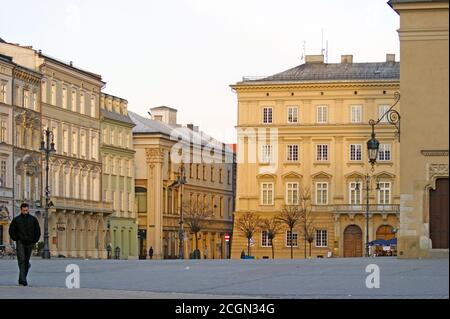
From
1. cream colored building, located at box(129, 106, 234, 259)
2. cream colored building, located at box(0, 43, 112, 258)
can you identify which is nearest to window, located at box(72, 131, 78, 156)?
cream colored building, located at box(0, 43, 112, 258)

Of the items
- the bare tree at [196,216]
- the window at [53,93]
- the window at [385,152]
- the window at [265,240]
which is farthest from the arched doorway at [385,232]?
the window at [53,93]

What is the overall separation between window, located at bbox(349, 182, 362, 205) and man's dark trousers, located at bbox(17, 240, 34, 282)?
304 feet

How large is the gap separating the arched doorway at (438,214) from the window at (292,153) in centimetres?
7174

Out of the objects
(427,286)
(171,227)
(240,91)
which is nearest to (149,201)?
(171,227)

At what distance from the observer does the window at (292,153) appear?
121188mm

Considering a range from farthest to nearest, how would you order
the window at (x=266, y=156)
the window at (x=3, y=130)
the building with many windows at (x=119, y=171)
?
1. the window at (x=266, y=156)
2. the building with many windows at (x=119, y=171)
3. the window at (x=3, y=130)

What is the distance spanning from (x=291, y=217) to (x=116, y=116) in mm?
18110

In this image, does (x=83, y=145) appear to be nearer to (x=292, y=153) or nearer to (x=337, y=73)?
(x=292, y=153)

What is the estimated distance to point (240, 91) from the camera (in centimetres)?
12088

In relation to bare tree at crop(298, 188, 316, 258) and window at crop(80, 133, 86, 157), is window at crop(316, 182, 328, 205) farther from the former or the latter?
window at crop(80, 133, 86, 157)

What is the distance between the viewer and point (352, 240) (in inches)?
4683

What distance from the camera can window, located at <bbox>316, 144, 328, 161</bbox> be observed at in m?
121

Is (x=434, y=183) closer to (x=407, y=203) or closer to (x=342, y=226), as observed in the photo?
(x=407, y=203)

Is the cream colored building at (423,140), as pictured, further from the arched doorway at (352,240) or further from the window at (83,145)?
the arched doorway at (352,240)
